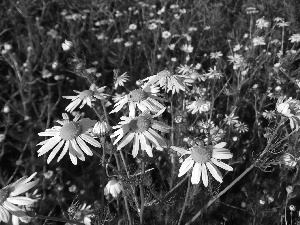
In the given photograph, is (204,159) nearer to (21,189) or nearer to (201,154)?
(201,154)

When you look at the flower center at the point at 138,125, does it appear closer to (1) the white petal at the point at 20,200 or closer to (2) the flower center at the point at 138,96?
(2) the flower center at the point at 138,96

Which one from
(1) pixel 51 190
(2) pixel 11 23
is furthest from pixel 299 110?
(2) pixel 11 23

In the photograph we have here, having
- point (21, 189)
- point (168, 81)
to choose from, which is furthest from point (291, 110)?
point (21, 189)

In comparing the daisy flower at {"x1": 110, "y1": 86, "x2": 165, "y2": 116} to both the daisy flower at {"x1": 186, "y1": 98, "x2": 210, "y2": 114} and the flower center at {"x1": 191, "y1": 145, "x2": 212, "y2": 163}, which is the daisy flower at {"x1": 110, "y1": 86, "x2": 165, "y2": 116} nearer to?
the flower center at {"x1": 191, "y1": 145, "x2": 212, "y2": 163}

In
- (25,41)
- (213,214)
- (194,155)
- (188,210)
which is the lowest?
(213,214)

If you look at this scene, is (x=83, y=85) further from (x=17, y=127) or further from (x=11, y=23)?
(x=11, y=23)

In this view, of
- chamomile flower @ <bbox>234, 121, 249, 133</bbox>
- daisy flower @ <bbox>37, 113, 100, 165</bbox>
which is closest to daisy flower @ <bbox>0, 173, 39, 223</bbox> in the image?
daisy flower @ <bbox>37, 113, 100, 165</bbox>

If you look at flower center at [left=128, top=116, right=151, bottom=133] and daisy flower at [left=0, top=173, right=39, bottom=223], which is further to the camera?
flower center at [left=128, top=116, right=151, bottom=133]
